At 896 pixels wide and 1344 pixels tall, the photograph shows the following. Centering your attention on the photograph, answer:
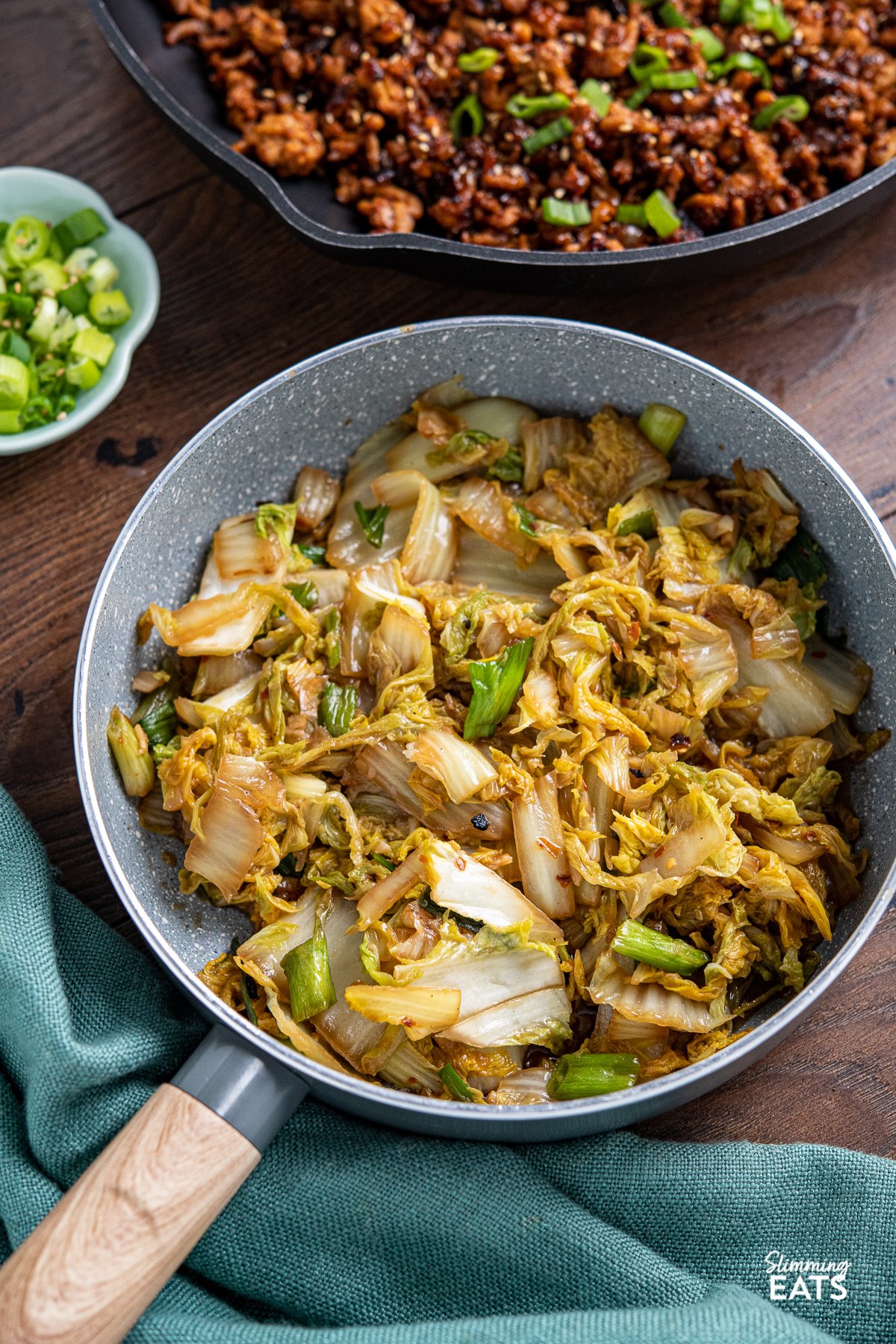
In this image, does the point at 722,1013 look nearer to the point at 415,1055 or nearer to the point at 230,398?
the point at 415,1055

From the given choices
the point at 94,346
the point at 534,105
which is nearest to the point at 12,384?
the point at 94,346

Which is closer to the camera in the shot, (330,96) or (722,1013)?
(722,1013)

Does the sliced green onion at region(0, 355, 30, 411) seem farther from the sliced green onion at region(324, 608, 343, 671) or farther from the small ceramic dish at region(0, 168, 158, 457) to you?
the sliced green onion at region(324, 608, 343, 671)

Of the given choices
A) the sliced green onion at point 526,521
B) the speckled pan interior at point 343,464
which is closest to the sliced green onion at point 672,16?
the speckled pan interior at point 343,464

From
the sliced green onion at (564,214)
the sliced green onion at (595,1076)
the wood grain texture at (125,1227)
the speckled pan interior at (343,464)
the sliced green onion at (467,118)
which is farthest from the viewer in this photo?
the sliced green onion at (467,118)

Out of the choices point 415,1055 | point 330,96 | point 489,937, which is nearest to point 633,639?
point 489,937

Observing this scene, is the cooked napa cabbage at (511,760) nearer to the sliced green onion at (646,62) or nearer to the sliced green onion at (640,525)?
the sliced green onion at (640,525)

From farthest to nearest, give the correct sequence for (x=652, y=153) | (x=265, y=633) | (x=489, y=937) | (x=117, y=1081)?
(x=652, y=153) < (x=265, y=633) < (x=117, y=1081) < (x=489, y=937)

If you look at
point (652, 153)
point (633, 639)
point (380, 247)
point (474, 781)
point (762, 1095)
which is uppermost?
point (652, 153)
